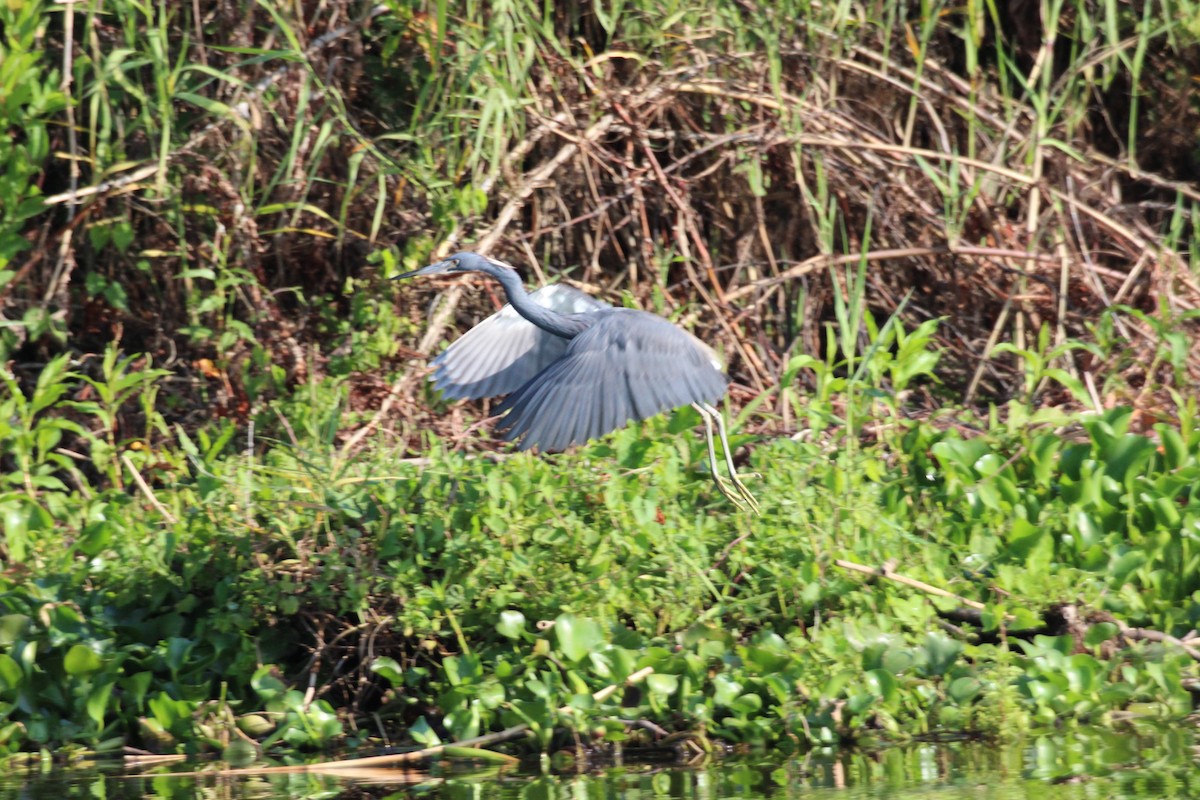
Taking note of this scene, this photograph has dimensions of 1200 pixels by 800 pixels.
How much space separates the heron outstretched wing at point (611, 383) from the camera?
3965 mm

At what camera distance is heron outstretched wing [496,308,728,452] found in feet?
13.0

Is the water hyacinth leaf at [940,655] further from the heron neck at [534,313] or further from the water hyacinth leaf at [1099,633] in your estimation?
the heron neck at [534,313]

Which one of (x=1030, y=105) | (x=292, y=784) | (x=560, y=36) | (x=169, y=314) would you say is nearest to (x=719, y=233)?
(x=560, y=36)

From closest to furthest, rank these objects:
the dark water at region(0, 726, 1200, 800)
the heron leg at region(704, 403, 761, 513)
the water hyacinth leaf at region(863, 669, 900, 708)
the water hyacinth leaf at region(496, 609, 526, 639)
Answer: the dark water at region(0, 726, 1200, 800) → the water hyacinth leaf at region(863, 669, 900, 708) → the water hyacinth leaf at region(496, 609, 526, 639) → the heron leg at region(704, 403, 761, 513)

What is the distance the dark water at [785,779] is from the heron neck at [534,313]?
1.52 m

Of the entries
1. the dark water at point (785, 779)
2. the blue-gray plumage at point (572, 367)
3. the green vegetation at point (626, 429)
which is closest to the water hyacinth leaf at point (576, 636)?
the green vegetation at point (626, 429)

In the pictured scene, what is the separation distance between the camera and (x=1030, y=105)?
21.1 feet

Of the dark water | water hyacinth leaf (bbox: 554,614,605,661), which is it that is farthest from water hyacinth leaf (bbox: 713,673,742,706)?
water hyacinth leaf (bbox: 554,614,605,661)

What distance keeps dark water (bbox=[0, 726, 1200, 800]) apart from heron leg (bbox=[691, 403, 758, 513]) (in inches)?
31.6

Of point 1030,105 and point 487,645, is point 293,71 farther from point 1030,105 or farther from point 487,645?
point 1030,105

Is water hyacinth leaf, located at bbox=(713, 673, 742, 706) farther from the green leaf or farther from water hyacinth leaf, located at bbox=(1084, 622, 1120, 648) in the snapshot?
the green leaf

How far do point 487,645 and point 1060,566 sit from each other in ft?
5.32

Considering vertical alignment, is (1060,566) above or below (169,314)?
below

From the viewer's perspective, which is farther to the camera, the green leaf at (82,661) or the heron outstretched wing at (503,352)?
the heron outstretched wing at (503,352)
